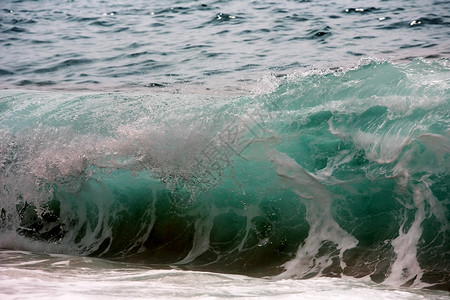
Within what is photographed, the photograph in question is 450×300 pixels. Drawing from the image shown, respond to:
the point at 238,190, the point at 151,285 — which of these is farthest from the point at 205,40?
the point at 151,285

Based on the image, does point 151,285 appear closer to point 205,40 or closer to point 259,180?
point 259,180

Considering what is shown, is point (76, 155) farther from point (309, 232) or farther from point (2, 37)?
point (2, 37)

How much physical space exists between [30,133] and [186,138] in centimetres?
184

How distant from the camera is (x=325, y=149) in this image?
4672mm

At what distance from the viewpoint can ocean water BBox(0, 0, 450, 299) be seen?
3.56 meters

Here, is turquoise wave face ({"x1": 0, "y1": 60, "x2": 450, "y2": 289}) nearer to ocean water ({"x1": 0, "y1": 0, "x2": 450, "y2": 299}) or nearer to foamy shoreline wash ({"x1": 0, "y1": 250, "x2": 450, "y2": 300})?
ocean water ({"x1": 0, "y1": 0, "x2": 450, "y2": 299})

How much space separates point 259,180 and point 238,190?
9.0 inches

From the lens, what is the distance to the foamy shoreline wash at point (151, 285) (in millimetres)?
2730

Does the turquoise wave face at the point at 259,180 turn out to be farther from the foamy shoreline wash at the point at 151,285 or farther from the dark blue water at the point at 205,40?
the dark blue water at the point at 205,40

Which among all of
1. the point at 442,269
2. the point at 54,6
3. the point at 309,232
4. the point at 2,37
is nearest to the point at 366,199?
the point at 309,232

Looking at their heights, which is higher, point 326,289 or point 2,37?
point 2,37

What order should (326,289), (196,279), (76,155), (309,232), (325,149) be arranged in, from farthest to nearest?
1. (76,155)
2. (325,149)
3. (309,232)
4. (196,279)
5. (326,289)

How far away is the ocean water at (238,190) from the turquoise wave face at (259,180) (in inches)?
0.5

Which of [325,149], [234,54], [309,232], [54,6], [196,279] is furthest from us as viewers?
[54,6]
